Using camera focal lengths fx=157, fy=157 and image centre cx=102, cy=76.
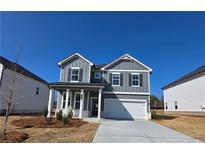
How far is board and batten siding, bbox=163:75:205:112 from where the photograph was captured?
74.8 feet

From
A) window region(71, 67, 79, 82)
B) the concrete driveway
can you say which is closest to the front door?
window region(71, 67, 79, 82)

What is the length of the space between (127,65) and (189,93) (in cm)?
1328

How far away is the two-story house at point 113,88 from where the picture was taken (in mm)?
18406

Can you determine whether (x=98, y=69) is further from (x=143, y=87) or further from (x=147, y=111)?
(x=147, y=111)

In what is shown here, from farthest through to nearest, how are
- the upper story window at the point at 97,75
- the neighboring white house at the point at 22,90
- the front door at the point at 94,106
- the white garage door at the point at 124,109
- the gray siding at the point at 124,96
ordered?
the upper story window at the point at 97,75, the front door at the point at 94,106, the gray siding at the point at 124,96, the white garage door at the point at 124,109, the neighboring white house at the point at 22,90

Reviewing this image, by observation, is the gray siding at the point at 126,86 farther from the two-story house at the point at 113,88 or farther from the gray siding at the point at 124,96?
the gray siding at the point at 124,96

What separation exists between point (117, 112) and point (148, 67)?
663 cm

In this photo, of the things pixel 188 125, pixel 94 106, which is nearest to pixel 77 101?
pixel 94 106

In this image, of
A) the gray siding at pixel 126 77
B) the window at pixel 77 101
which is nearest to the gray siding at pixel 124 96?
the gray siding at pixel 126 77

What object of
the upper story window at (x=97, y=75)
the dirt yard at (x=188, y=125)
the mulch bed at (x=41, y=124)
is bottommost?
the dirt yard at (x=188, y=125)

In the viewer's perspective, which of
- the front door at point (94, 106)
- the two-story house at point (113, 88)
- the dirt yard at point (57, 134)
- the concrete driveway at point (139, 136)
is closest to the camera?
the dirt yard at point (57, 134)

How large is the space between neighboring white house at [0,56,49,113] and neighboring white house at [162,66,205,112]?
24143 mm

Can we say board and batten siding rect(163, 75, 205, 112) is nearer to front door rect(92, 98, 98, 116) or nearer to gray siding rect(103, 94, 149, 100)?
gray siding rect(103, 94, 149, 100)
